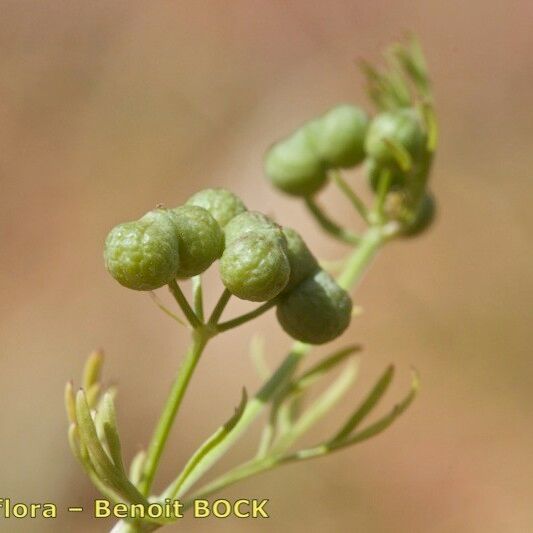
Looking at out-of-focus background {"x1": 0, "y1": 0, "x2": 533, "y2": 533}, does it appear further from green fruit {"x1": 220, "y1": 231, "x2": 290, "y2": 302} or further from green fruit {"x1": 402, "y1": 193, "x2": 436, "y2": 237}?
green fruit {"x1": 220, "y1": 231, "x2": 290, "y2": 302}

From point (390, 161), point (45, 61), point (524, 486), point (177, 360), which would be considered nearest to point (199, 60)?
point (45, 61)

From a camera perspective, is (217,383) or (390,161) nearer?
(390,161)

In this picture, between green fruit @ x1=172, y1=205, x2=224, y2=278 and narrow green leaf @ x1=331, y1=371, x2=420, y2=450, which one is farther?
narrow green leaf @ x1=331, y1=371, x2=420, y2=450

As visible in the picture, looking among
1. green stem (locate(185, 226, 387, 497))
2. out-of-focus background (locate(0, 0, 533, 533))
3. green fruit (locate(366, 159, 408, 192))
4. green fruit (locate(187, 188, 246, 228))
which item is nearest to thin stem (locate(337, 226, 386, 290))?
green stem (locate(185, 226, 387, 497))

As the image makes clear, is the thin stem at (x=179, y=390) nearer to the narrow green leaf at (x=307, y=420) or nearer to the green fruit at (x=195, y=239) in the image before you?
the green fruit at (x=195, y=239)

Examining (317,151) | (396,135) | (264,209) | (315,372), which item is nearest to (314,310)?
(315,372)

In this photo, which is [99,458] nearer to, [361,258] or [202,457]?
[202,457]

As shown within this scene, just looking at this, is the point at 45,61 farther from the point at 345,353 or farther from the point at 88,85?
the point at 345,353
